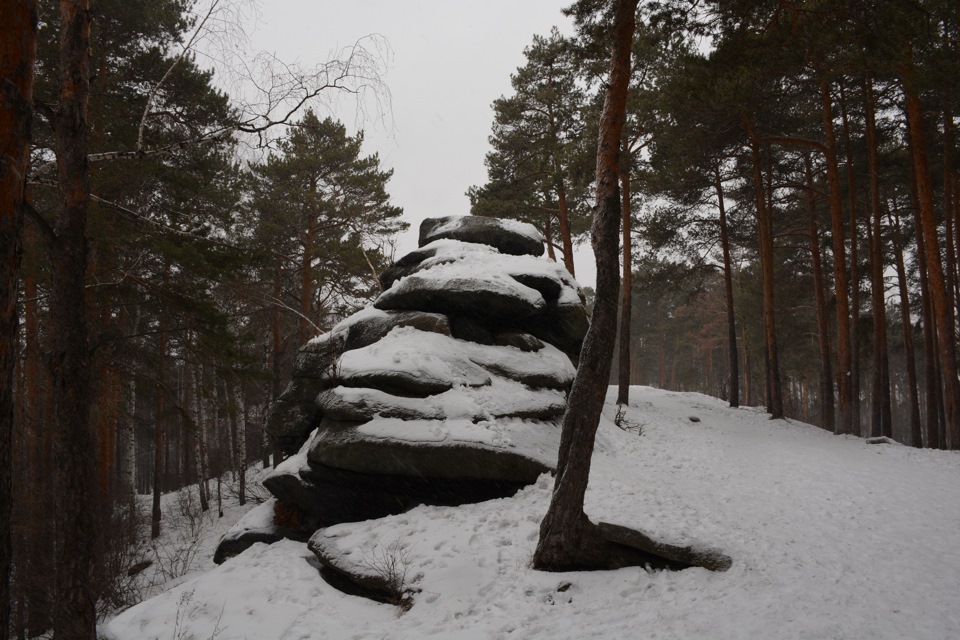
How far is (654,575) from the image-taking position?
17.9ft

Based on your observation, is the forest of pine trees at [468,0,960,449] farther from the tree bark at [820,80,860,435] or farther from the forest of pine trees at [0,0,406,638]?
the forest of pine trees at [0,0,406,638]

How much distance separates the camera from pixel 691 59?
24.5 ft

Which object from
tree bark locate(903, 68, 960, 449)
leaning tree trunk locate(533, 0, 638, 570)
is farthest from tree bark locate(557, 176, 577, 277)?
leaning tree trunk locate(533, 0, 638, 570)

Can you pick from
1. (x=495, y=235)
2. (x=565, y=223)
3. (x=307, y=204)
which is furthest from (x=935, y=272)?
(x=307, y=204)

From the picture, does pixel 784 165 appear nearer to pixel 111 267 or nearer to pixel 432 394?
pixel 432 394

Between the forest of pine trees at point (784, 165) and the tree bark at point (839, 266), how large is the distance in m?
0.04

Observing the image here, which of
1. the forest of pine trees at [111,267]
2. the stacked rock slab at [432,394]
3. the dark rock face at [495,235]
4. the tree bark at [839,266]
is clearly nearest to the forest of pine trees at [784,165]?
the tree bark at [839,266]

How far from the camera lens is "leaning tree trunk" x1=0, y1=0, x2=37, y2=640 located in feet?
9.06

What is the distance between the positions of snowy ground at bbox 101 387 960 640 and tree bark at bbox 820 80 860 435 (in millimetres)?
5237

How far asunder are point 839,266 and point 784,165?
16.1ft

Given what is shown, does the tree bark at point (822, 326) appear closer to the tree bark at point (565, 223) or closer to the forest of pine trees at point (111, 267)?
the tree bark at point (565, 223)

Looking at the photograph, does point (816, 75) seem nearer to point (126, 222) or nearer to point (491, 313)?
point (491, 313)

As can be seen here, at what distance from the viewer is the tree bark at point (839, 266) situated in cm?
1359

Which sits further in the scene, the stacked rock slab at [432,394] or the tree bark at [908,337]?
the tree bark at [908,337]
